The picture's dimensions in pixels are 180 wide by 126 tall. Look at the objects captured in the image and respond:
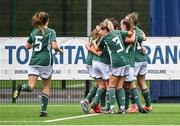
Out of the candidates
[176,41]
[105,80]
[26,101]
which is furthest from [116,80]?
[26,101]

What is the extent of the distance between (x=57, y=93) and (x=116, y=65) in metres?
6.72

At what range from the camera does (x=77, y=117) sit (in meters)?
15.4

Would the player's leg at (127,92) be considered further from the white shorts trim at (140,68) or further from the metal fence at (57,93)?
the metal fence at (57,93)

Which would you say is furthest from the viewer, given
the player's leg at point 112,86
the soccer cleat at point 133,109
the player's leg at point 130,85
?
the soccer cleat at point 133,109

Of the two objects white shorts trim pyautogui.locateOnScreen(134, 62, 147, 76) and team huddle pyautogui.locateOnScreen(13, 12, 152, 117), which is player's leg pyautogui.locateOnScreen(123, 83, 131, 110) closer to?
team huddle pyautogui.locateOnScreen(13, 12, 152, 117)

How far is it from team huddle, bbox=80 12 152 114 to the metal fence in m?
4.60

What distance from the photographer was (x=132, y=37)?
Result: 1625 cm

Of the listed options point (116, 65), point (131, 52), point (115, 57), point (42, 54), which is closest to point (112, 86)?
point (116, 65)

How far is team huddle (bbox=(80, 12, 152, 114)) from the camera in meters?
16.0

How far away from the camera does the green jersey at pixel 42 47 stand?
1555cm

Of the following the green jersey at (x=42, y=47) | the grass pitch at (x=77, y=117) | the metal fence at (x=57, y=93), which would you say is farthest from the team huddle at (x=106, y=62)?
the metal fence at (x=57, y=93)

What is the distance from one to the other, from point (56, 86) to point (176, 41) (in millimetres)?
3628

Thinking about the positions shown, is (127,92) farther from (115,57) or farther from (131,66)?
(115,57)

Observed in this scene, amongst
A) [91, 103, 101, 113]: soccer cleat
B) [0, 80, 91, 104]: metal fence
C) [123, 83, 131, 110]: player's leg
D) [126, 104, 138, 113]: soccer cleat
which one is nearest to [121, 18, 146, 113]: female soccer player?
[123, 83, 131, 110]: player's leg
